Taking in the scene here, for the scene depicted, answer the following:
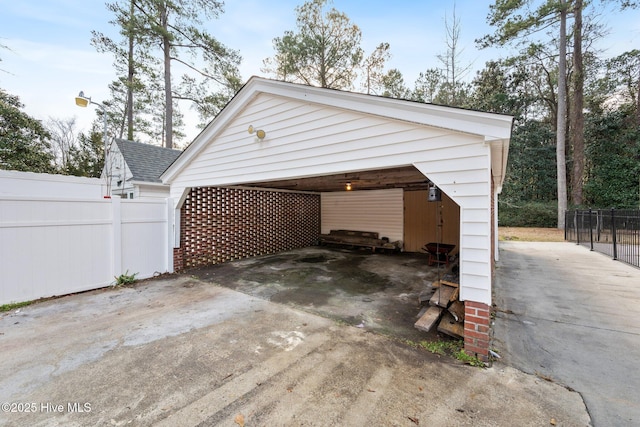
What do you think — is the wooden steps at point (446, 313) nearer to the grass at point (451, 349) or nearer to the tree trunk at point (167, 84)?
the grass at point (451, 349)

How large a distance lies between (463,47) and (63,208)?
1832cm

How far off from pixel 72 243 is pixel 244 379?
4609mm

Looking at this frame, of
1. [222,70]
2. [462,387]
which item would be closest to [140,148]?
[222,70]

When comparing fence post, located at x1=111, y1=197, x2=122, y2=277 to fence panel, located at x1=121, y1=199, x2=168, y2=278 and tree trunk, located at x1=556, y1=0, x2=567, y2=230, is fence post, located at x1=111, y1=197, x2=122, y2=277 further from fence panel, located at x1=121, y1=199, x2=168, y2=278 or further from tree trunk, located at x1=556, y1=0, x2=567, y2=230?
tree trunk, located at x1=556, y1=0, x2=567, y2=230

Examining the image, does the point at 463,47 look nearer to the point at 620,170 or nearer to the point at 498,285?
the point at 620,170

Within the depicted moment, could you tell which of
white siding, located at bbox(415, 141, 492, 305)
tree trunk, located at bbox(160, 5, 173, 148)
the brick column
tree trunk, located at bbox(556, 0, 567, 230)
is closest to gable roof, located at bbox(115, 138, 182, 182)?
tree trunk, located at bbox(160, 5, 173, 148)

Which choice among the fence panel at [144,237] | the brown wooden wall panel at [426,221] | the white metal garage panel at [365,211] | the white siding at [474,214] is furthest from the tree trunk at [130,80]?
the white siding at [474,214]

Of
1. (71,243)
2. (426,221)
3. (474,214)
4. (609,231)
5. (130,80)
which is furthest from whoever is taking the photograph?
(130,80)

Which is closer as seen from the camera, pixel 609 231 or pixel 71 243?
pixel 71 243

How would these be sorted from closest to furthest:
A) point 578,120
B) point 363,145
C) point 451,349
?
point 451,349, point 363,145, point 578,120

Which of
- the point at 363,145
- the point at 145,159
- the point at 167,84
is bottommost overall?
the point at 363,145

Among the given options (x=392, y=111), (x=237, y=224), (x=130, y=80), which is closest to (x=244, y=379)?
(x=392, y=111)

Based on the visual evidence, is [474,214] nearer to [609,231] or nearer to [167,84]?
[609,231]

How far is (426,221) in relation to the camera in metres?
9.02
